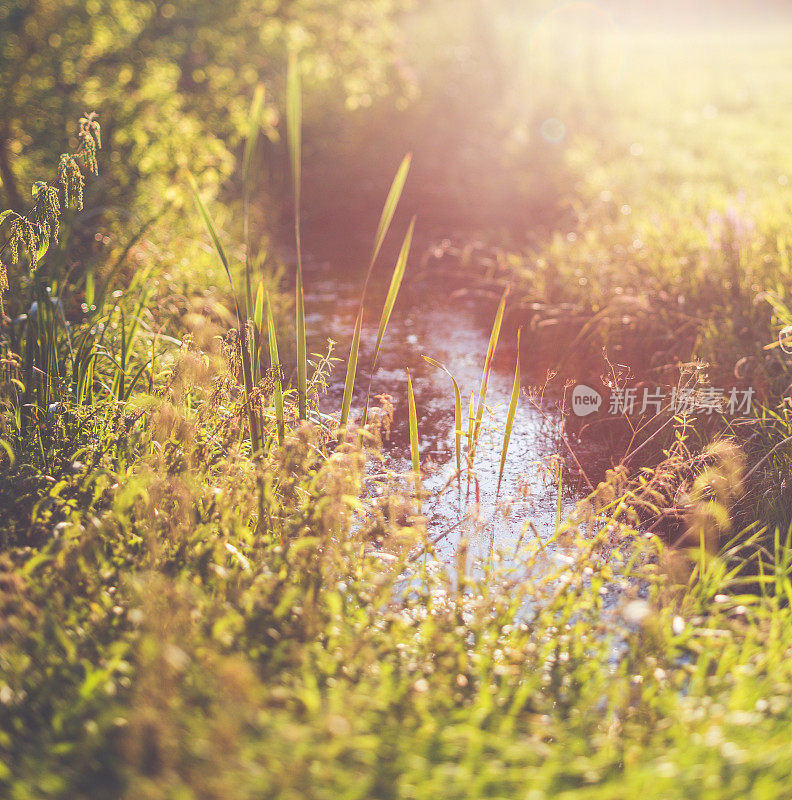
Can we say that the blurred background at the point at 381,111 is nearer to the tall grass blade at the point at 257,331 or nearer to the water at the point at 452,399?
the water at the point at 452,399

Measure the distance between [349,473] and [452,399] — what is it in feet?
6.53

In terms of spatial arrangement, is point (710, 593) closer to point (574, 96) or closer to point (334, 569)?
point (334, 569)

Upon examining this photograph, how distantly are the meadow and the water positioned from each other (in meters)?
0.03

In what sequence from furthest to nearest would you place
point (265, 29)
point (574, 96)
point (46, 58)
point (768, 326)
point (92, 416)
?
point (574, 96), point (265, 29), point (46, 58), point (768, 326), point (92, 416)

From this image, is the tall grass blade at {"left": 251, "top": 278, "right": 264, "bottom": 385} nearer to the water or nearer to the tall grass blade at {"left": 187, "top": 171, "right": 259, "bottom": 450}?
the tall grass blade at {"left": 187, "top": 171, "right": 259, "bottom": 450}

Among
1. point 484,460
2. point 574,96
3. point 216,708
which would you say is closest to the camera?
point 216,708

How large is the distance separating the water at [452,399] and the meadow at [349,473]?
3 centimetres

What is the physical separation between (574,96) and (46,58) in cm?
677

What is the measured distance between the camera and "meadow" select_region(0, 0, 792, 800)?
A: 1528 mm

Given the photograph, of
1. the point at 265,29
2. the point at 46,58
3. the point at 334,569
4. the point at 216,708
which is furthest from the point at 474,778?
the point at 265,29

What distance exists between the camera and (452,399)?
402 cm

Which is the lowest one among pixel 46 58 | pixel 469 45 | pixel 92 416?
pixel 92 416

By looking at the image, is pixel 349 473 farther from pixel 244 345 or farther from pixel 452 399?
pixel 452 399

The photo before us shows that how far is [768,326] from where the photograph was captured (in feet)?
12.3
